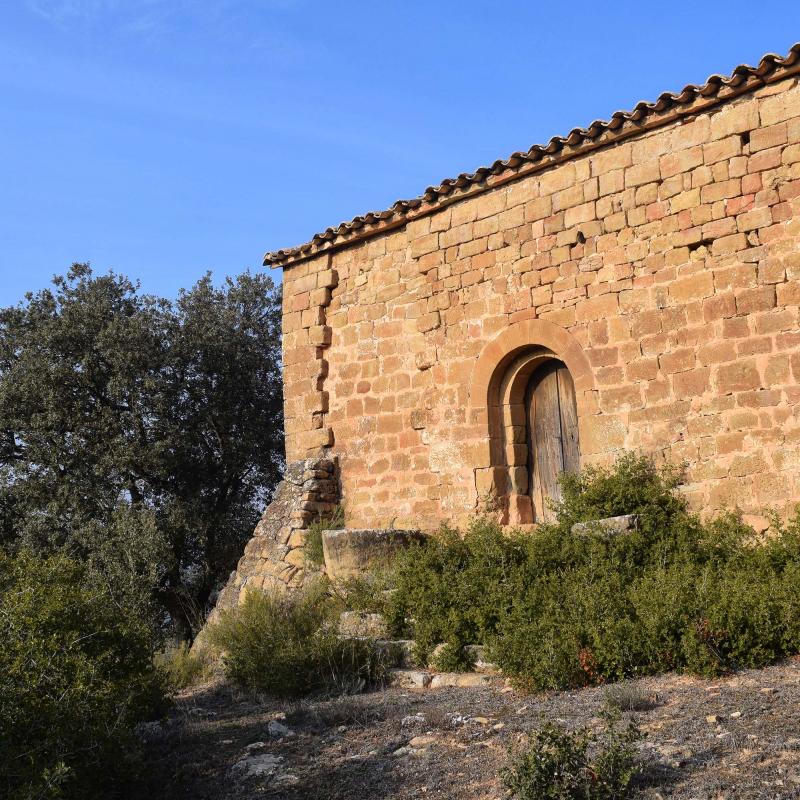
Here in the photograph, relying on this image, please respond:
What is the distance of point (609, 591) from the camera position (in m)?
7.52

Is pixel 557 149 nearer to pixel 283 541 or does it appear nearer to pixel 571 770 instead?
pixel 283 541

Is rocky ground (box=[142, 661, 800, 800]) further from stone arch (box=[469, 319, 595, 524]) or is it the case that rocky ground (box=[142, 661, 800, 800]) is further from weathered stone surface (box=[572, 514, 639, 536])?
stone arch (box=[469, 319, 595, 524])

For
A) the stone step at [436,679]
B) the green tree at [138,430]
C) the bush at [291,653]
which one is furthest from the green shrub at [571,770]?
the green tree at [138,430]

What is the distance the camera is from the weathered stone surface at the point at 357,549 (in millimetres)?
10148

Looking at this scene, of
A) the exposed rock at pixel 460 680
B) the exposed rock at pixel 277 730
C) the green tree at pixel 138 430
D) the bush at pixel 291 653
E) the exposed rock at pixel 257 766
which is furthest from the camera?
the green tree at pixel 138 430

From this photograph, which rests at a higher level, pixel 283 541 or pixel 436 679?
pixel 283 541

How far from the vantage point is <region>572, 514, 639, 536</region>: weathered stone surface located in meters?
8.83

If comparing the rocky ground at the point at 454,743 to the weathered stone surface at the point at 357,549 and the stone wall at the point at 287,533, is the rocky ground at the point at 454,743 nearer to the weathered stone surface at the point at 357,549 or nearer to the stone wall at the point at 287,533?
the weathered stone surface at the point at 357,549

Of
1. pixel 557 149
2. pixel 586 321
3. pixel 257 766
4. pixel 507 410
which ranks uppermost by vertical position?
pixel 557 149

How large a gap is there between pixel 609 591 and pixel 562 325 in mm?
3562

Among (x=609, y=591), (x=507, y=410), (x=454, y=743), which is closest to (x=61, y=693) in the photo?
(x=454, y=743)

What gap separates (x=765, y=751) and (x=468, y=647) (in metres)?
3.53

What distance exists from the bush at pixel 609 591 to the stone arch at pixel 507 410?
1.98 feet

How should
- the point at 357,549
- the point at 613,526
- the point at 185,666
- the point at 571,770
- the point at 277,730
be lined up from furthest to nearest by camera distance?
1. the point at 357,549
2. the point at 185,666
3. the point at 613,526
4. the point at 277,730
5. the point at 571,770
